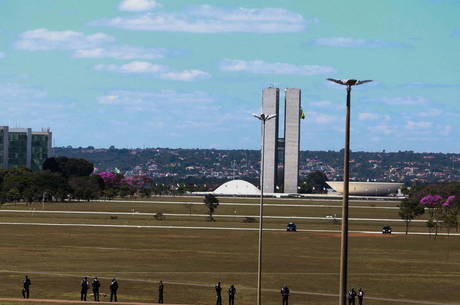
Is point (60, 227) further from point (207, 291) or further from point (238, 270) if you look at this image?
point (207, 291)

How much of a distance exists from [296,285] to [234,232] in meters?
49.6

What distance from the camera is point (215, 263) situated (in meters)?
77.0

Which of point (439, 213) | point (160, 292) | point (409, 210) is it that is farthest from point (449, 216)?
point (160, 292)

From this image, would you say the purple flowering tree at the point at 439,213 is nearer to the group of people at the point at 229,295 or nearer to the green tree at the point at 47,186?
the group of people at the point at 229,295

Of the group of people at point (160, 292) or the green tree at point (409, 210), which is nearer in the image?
the group of people at point (160, 292)

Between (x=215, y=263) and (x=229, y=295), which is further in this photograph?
(x=215, y=263)

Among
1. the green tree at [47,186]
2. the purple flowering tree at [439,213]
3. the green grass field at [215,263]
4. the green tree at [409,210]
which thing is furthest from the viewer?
the green tree at [47,186]

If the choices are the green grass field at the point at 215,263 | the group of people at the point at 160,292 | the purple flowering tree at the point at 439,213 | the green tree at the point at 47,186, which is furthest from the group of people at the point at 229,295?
the green tree at the point at 47,186

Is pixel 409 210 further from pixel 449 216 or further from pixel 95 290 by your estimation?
pixel 95 290

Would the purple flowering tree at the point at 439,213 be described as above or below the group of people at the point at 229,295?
above

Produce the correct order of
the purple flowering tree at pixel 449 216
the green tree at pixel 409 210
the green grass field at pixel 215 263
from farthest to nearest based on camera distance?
the green tree at pixel 409 210, the purple flowering tree at pixel 449 216, the green grass field at pixel 215 263

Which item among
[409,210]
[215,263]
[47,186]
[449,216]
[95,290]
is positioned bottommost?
[95,290]

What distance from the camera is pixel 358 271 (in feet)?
241

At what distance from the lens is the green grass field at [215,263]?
60.6 metres
